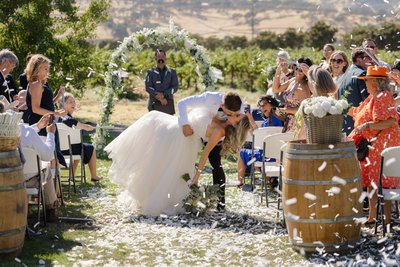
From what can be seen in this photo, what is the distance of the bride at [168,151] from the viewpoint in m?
8.72

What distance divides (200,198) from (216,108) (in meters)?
1.06

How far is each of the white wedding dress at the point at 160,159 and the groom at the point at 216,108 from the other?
0.08 m

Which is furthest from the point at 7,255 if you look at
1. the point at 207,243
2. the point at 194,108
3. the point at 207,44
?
the point at 207,44

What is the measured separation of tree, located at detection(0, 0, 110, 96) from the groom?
9677 mm

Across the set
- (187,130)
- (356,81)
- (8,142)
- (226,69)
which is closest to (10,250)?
(8,142)

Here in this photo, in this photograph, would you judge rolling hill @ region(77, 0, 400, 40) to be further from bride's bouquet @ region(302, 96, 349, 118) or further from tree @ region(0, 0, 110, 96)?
bride's bouquet @ region(302, 96, 349, 118)

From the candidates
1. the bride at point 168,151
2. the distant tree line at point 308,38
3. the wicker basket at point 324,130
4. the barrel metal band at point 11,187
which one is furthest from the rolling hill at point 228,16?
the barrel metal band at point 11,187

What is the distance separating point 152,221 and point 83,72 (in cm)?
1082

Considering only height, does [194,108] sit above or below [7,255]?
above

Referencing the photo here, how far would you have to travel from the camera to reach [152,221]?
28.2 ft

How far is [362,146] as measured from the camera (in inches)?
303

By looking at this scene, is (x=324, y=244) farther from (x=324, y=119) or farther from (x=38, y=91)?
(x=38, y=91)

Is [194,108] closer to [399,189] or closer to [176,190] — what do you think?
[176,190]

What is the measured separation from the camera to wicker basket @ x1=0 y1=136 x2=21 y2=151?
6.65 meters
